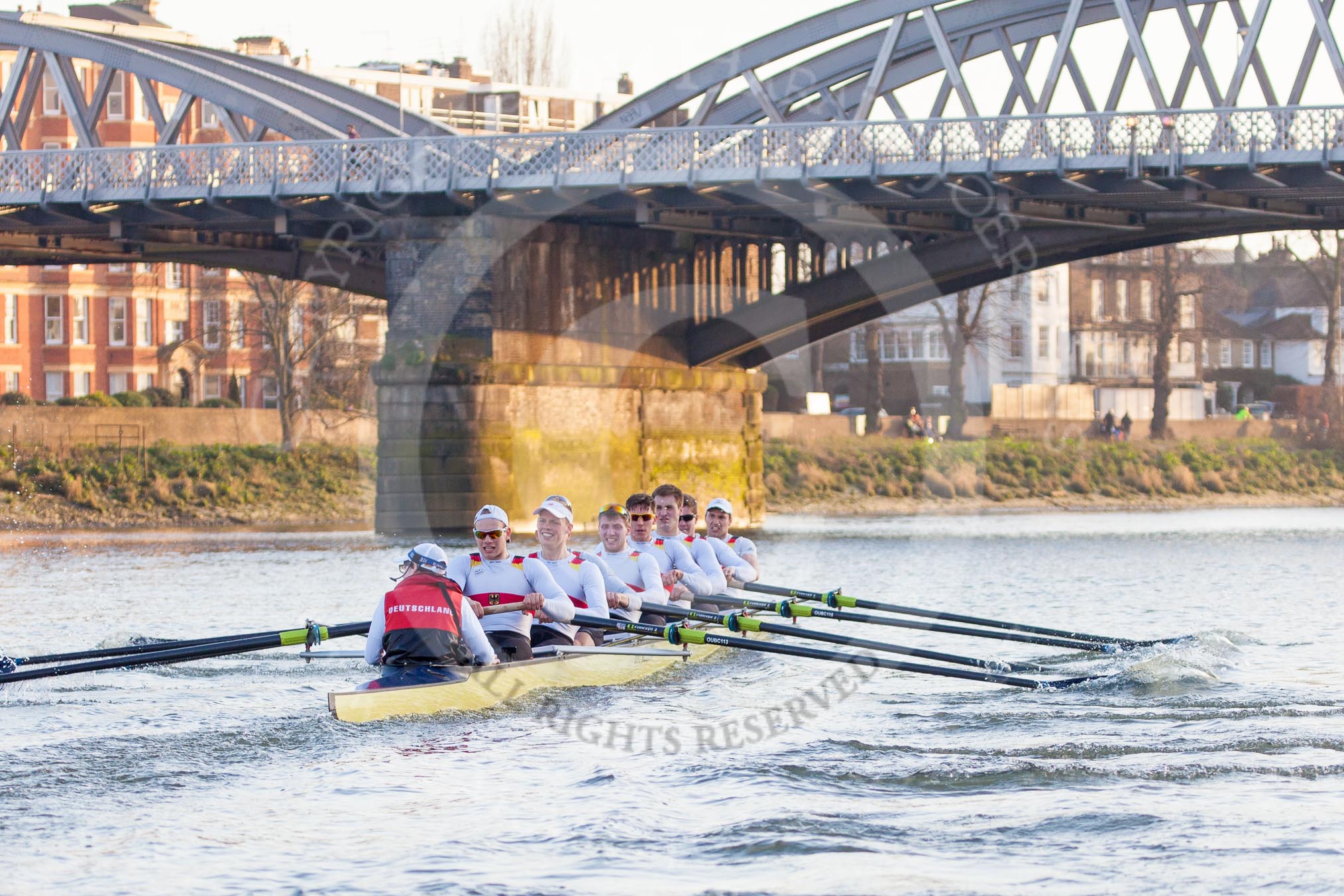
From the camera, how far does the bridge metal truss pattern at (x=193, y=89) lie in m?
39.8

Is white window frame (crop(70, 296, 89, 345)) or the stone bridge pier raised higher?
white window frame (crop(70, 296, 89, 345))

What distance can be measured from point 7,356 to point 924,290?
37.2m

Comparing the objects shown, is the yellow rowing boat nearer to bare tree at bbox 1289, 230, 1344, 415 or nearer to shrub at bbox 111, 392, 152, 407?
shrub at bbox 111, 392, 152, 407

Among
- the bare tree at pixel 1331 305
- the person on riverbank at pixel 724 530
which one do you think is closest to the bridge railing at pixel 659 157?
the person on riverbank at pixel 724 530

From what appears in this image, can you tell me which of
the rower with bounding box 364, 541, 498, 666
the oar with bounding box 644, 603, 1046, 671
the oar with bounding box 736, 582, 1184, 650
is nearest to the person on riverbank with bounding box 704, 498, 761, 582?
the oar with bounding box 736, 582, 1184, 650

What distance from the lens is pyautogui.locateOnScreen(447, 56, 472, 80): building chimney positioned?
90.8 metres

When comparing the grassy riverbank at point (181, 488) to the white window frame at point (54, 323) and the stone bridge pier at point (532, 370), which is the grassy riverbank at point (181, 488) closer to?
the stone bridge pier at point (532, 370)

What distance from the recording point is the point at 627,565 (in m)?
17.7

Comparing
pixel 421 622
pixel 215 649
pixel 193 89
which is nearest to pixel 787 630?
pixel 421 622

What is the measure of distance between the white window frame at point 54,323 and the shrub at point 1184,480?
128 feet

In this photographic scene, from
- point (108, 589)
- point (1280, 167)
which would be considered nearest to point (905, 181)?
point (1280, 167)

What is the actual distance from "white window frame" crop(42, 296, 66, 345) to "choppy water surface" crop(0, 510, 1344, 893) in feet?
160

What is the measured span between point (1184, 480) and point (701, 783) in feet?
165

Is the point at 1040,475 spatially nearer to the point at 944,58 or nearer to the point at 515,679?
the point at 944,58
